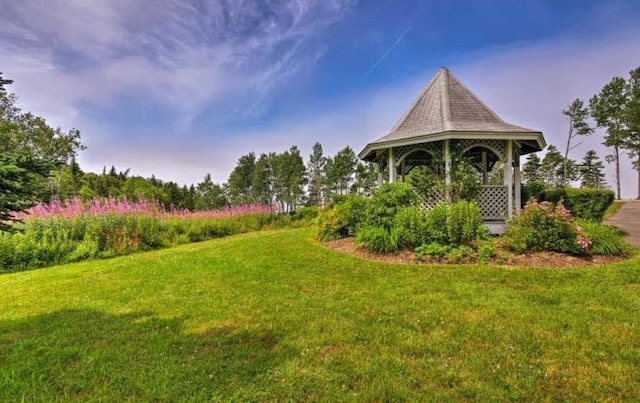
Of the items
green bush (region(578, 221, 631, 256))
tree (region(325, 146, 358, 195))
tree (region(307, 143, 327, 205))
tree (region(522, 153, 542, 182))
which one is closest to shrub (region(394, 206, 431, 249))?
green bush (region(578, 221, 631, 256))

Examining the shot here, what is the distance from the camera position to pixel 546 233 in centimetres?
650

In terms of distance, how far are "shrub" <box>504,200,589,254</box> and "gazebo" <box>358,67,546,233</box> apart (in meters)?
2.10

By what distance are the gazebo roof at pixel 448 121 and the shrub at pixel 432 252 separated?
3446mm

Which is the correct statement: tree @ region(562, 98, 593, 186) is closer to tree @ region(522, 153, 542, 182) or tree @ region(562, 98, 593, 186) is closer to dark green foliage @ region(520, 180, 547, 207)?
tree @ region(522, 153, 542, 182)

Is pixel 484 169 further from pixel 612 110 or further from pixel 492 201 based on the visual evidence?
pixel 612 110

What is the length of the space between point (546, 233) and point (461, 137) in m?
3.22

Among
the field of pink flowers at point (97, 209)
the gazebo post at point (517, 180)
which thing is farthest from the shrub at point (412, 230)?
the field of pink flowers at point (97, 209)

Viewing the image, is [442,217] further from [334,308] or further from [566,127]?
[566,127]

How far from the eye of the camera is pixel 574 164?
40.8 meters

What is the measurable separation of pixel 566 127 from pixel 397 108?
105ft

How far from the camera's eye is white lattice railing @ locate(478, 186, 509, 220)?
29.6ft

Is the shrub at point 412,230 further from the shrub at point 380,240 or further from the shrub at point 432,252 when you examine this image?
the shrub at point 432,252

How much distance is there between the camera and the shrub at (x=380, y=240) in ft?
23.1

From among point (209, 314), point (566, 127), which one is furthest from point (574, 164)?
point (209, 314)
